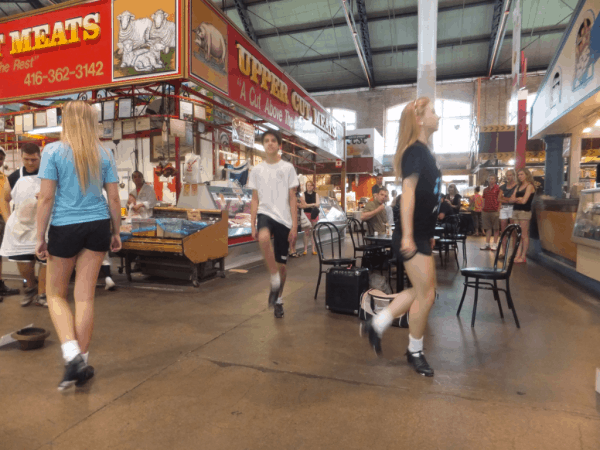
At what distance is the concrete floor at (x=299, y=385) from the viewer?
66.1 inches

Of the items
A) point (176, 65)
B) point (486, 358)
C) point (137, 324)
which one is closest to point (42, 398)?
point (137, 324)

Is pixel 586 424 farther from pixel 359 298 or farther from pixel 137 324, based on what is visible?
pixel 137 324

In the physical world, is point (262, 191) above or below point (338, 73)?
below

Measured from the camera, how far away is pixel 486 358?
8.41ft

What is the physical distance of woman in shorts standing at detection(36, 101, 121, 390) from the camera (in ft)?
6.61

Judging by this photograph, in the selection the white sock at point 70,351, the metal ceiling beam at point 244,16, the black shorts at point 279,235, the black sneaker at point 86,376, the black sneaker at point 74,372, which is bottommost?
the black sneaker at point 86,376

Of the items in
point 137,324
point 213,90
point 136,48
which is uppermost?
point 136,48

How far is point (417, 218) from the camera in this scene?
7.19 feet

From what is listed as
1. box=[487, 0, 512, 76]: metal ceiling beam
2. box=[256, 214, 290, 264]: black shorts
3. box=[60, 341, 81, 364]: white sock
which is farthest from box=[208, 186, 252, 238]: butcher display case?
box=[487, 0, 512, 76]: metal ceiling beam

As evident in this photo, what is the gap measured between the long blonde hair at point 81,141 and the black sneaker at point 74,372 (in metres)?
0.92

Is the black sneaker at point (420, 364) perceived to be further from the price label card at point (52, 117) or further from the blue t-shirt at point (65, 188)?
the price label card at point (52, 117)

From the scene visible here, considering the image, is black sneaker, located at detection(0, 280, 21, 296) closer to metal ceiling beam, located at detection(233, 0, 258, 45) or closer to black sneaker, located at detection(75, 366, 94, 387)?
black sneaker, located at detection(75, 366, 94, 387)

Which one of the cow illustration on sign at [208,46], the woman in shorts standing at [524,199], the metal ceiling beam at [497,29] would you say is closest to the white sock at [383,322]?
the cow illustration on sign at [208,46]

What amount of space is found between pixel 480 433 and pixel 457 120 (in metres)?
23.4
